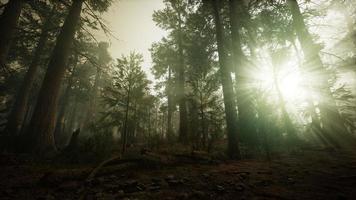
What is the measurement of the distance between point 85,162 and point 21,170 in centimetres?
158

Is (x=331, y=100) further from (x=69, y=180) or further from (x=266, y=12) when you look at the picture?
(x=69, y=180)

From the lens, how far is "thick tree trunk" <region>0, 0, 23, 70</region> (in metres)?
7.20

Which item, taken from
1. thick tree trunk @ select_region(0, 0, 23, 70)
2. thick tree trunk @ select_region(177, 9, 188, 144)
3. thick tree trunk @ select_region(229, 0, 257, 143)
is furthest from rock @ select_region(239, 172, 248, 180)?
thick tree trunk @ select_region(0, 0, 23, 70)

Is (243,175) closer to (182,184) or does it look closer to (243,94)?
(182,184)

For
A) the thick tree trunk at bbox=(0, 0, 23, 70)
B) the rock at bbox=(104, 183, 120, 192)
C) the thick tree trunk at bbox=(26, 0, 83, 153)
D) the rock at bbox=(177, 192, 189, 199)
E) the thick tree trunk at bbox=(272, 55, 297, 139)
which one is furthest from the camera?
the thick tree trunk at bbox=(272, 55, 297, 139)

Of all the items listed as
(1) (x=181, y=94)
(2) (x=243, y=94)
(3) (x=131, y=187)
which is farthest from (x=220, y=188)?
(1) (x=181, y=94)

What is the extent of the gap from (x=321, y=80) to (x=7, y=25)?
14.2 meters

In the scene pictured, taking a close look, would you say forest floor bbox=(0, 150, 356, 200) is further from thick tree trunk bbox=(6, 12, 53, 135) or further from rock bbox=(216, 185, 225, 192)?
thick tree trunk bbox=(6, 12, 53, 135)

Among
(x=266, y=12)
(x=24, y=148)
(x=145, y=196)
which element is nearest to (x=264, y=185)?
(x=145, y=196)

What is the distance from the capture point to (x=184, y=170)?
14.5 feet

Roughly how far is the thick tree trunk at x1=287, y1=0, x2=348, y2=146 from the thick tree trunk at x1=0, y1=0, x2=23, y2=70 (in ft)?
42.9

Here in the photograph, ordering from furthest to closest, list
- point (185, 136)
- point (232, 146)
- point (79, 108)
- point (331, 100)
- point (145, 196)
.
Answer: point (79, 108), point (185, 136), point (331, 100), point (232, 146), point (145, 196)

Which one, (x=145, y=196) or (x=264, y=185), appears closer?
(x=145, y=196)

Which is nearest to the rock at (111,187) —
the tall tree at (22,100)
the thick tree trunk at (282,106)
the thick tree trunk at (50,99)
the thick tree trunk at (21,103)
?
the thick tree trunk at (50,99)
